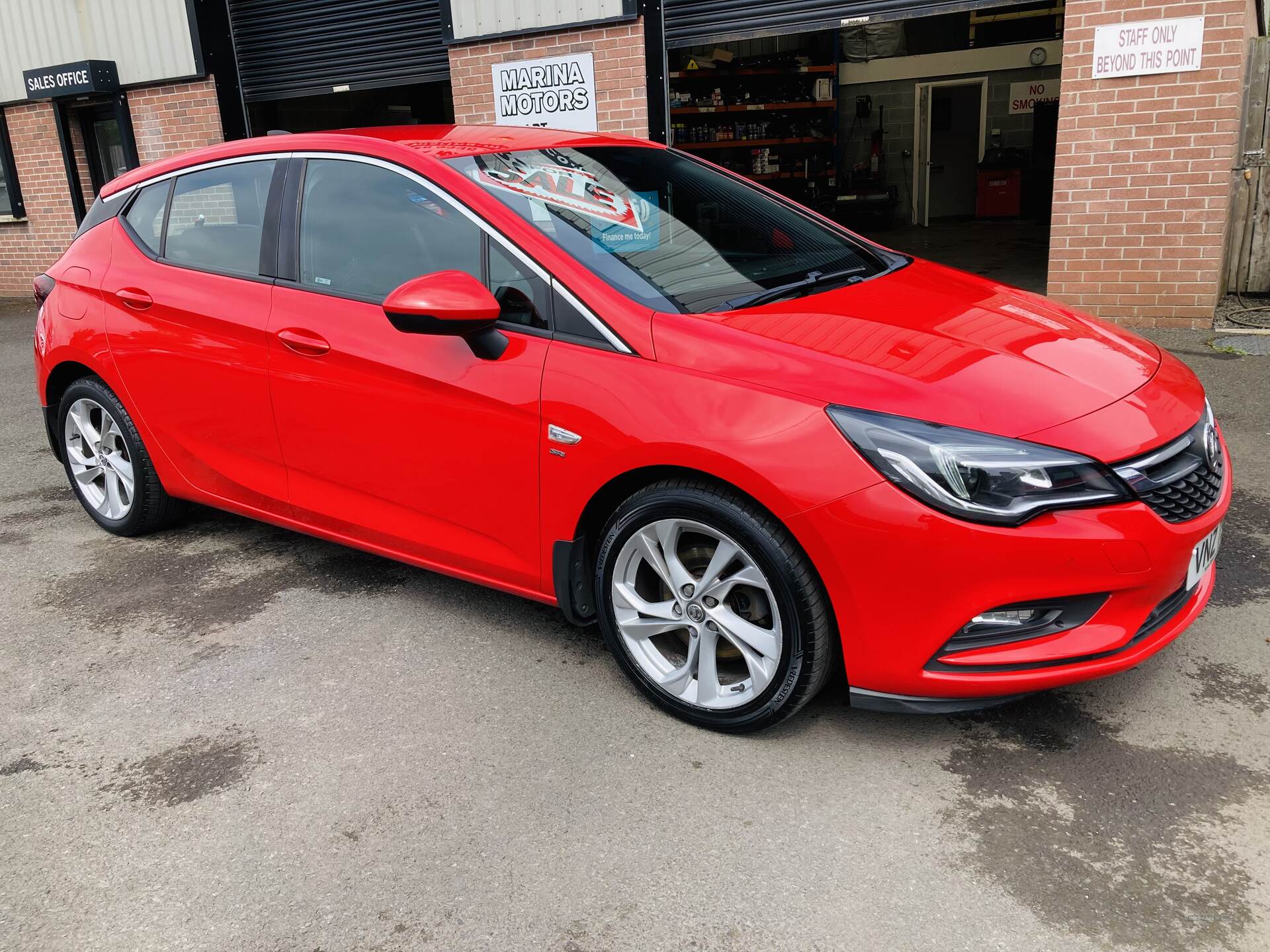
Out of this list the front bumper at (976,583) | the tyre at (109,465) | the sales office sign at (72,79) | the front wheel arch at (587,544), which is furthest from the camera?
the sales office sign at (72,79)

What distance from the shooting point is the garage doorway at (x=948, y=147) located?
17984 mm

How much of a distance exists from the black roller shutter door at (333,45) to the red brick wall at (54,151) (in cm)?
63

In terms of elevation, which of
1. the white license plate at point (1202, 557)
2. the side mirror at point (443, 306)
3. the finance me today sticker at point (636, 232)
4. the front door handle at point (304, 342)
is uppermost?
the finance me today sticker at point (636, 232)

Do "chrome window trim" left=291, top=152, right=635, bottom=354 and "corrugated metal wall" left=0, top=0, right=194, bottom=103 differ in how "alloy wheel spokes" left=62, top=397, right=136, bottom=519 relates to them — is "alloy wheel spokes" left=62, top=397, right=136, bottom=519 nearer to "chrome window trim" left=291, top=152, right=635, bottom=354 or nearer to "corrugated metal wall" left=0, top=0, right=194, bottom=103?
"chrome window trim" left=291, top=152, right=635, bottom=354

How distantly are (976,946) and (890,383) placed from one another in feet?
4.21

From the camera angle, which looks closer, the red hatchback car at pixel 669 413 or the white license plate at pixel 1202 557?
the red hatchback car at pixel 669 413

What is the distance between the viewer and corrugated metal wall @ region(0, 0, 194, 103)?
458 inches

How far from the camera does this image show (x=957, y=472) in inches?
98.4

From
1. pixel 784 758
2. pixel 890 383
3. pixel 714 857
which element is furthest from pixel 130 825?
pixel 890 383

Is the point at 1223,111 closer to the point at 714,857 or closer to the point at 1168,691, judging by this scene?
the point at 1168,691

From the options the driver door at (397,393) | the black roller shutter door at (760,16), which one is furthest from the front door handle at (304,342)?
the black roller shutter door at (760,16)

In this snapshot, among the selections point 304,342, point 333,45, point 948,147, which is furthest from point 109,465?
point 948,147

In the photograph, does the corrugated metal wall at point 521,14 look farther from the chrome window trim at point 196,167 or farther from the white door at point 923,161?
the white door at point 923,161

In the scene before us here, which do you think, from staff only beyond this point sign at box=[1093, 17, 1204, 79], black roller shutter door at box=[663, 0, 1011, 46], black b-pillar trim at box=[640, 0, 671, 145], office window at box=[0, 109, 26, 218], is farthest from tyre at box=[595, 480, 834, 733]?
office window at box=[0, 109, 26, 218]
